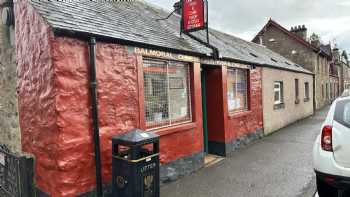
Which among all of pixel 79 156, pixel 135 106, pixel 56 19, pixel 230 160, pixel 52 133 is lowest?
pixel 230 160

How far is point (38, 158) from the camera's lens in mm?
4363

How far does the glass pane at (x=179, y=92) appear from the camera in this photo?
6090 millimetres

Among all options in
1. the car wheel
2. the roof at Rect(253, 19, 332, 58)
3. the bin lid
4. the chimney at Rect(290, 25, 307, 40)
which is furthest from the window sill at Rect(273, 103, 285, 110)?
the chimney at Rect(290, 25, 307, 40)

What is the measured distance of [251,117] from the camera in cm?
937

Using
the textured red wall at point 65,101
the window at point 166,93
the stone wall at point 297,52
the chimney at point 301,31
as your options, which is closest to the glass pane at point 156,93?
the window at point 166,93

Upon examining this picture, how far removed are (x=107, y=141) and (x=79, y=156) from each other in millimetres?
563

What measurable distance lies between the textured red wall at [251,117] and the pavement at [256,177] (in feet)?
2.13

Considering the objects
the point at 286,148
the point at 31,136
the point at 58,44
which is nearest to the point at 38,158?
the point at 31,136

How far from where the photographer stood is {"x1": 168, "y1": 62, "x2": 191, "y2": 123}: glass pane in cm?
609

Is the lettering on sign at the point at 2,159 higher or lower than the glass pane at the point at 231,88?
lower

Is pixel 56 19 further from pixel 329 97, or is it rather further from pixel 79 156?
pixel 329 97

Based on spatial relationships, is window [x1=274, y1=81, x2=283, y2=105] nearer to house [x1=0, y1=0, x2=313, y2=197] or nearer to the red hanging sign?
house [x1=0, y1=0, x2=313, y2=197]

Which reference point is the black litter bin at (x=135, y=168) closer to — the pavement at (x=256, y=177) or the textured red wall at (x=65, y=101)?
the textured red wall at (x=65, y=101)

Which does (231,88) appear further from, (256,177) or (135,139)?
(135,139)
